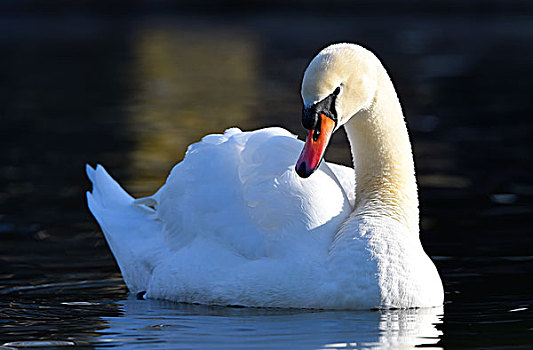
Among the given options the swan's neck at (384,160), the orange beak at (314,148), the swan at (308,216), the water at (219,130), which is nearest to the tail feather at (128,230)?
the swan at (308,216)

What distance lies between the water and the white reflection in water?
0.6 inches

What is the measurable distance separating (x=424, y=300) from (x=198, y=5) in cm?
4752

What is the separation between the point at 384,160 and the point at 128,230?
1907 millimetres

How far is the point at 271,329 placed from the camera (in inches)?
250

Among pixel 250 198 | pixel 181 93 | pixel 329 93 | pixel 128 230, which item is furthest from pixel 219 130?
pixel 329 93

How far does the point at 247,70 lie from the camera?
27.8 metres

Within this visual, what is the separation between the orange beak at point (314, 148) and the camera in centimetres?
638

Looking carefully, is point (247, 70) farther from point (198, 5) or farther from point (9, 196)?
point (198, 5)

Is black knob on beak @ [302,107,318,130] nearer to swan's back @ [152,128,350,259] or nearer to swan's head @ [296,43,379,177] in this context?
swan's head @ [296,43,379,177]

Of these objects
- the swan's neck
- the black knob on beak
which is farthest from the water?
the black knob on beak

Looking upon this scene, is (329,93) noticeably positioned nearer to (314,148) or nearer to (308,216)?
(314,148)

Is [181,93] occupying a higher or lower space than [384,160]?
higher

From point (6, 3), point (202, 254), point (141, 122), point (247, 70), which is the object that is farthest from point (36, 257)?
point (6, 3)

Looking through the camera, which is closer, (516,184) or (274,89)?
(516,184)
